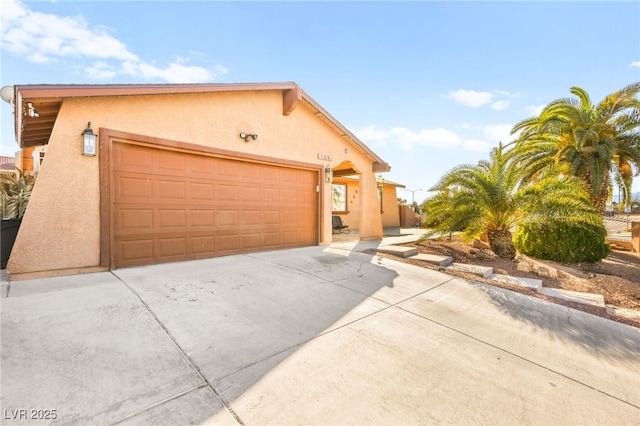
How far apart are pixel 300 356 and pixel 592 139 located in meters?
13.0

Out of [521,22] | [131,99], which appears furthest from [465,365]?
[521,22]

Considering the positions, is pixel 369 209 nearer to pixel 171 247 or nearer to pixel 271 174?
pixel 271 174

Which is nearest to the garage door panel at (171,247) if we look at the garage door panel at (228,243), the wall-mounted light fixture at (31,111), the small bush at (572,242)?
the garage door panel at (228,243)

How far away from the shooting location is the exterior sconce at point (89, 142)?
4.68 meters

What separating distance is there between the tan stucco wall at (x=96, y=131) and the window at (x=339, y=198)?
6.68m

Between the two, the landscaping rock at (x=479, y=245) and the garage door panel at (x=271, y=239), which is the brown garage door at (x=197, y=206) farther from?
the landscaping rock at (x=479, y=245)

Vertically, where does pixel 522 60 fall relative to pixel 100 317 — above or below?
above

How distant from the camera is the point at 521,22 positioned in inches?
320

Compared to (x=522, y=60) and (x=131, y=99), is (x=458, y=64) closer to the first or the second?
(x=522, y=60)

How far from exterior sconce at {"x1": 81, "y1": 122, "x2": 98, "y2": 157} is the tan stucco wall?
0.10 metres

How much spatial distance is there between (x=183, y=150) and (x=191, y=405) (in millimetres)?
5287

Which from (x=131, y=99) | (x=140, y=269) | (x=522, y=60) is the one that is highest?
(x=522, y=60)

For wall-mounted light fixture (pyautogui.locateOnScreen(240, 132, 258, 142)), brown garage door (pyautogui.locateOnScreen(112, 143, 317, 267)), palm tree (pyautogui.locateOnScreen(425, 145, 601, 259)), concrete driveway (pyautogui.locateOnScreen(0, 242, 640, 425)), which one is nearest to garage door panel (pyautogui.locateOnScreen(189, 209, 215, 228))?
brown garage door (pyautogui.locateOnScreen(112, 143, 317, 267))

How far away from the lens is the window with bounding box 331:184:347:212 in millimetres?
14398
